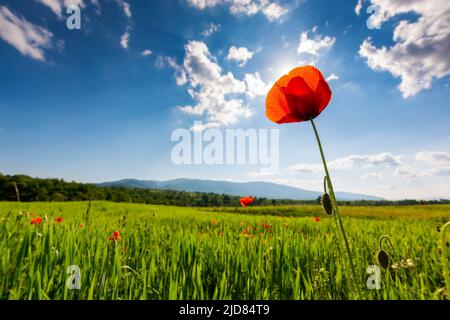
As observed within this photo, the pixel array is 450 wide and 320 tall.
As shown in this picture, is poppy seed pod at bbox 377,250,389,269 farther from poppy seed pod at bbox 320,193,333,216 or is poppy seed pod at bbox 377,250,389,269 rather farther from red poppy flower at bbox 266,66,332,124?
red poppy flower at bbox 266,66,332,124

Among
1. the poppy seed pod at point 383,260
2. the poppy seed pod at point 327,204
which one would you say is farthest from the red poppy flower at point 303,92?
the poppy seed pod at point 383,260

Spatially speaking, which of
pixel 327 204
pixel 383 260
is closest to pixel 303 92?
pixel 327 204

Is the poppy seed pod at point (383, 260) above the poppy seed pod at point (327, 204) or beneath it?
beneath

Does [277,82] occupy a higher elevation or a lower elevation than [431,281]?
higher

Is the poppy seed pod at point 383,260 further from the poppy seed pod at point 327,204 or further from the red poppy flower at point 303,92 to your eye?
the red poppy flower at point 303,92

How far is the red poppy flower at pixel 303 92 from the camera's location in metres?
1.02

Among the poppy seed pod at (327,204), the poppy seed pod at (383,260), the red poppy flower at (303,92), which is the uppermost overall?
the red poppy flower at (303,92)

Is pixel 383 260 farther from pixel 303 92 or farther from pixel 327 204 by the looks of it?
pixel 303 92

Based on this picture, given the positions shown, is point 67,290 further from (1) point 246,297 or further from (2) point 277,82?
(2) point 277,82

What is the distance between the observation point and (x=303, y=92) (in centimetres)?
103

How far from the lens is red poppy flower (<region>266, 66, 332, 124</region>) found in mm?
1021
